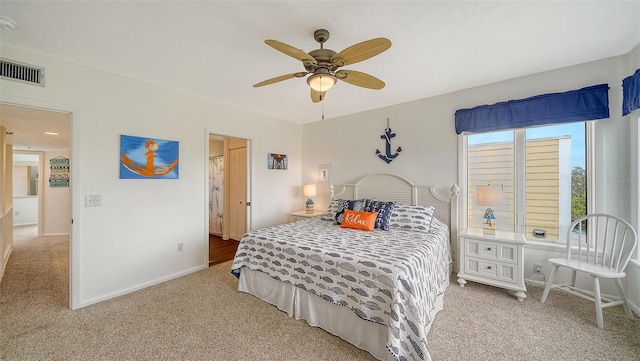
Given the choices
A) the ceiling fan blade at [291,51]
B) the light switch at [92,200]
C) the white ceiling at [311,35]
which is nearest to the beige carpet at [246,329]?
the light switch at [92,200]

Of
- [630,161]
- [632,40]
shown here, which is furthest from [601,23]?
[630,161]

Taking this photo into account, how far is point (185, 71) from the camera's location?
267 cm

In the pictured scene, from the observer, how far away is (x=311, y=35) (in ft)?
6.59

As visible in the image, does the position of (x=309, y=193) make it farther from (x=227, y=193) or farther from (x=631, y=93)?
(x=631, y=93)

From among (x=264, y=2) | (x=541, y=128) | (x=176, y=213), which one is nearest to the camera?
(x=264, y=2)

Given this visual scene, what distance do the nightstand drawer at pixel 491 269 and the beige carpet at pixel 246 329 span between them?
0.19 m

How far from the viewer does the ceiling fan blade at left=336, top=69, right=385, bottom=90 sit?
200 cm

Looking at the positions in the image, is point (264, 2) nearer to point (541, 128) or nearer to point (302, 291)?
point (302, 291)

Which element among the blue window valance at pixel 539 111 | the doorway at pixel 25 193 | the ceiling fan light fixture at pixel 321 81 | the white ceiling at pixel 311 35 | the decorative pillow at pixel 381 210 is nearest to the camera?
the white ceiling at pixel 311 35

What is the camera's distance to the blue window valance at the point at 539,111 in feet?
8.14

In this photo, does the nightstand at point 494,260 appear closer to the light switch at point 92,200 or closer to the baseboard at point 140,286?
the baseboard at point 140,286

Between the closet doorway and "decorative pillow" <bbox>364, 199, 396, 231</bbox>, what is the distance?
91.5 inches

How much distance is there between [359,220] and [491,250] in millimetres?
1480

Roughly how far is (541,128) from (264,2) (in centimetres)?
326
